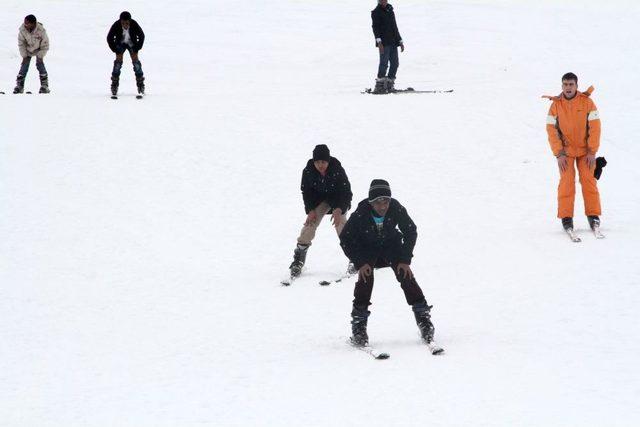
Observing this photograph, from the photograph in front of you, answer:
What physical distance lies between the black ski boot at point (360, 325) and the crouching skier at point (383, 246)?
0.04 feet

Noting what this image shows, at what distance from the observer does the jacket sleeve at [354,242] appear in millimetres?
8477

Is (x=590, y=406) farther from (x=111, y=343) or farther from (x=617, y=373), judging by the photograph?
(x=111, y=343)

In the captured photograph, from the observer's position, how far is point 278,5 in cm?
3275

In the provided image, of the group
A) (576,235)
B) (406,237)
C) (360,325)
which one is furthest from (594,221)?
(360,325)

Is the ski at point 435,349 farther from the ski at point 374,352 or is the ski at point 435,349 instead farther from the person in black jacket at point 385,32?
the person in black jacket at point 385,32

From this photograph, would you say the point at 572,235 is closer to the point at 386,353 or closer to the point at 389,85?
the point at 386,353

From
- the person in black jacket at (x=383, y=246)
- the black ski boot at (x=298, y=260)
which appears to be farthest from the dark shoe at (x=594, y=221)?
the person in black jacket at (x=383, y=246)

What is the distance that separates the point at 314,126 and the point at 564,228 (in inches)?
257

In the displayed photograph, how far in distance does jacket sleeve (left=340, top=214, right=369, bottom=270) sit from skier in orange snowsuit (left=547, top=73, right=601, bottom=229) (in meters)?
4.34

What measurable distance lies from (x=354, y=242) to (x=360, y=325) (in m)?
0.78

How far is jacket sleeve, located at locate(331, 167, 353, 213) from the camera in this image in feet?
36.7

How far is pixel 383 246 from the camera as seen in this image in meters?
8.48

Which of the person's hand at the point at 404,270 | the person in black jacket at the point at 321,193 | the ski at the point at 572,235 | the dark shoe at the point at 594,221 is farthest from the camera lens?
the dark shoe at the point at 594,221

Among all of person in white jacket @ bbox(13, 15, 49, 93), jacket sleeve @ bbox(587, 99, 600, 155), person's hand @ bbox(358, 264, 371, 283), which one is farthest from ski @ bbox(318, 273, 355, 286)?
person in white jacket @ bbox(13, 15, 49, 93)
